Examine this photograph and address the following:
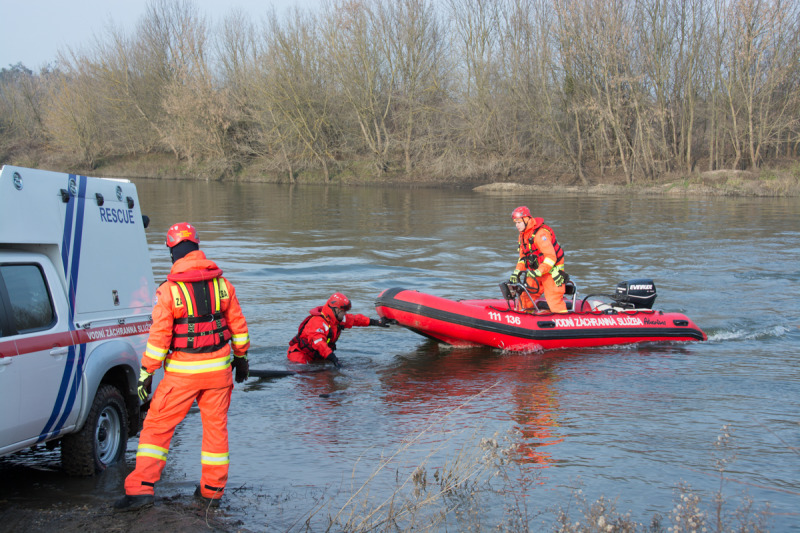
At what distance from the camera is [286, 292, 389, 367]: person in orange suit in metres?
7.80

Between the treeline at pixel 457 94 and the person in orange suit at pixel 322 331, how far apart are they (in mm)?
32704

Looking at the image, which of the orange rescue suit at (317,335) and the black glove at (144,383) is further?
the orange rescue suit at (317,335)

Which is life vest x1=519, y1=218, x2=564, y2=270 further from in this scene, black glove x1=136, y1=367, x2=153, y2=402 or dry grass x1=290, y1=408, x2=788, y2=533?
black glove x1=136, y1=367, x2=153, y2=402

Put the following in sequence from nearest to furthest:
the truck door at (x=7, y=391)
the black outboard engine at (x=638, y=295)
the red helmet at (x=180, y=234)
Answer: the truck door at (x=7, y=391) < the red helmet at (x=180, y=234) < the black outboard engine at (x=638, y=295)

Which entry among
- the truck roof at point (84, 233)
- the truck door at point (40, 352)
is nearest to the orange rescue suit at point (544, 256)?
the truck roof at point (84, 233)

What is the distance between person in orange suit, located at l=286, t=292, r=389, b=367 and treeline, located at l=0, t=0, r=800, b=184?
32704 mm

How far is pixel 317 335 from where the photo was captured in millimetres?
7820

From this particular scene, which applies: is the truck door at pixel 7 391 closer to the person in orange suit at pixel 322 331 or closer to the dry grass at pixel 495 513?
the dry grass at pixel 495 513

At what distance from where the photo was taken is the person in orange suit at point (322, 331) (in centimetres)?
780

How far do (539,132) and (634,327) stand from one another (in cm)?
3327

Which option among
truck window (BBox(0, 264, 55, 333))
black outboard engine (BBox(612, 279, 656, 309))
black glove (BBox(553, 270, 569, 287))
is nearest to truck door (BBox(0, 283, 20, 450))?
truck window (BBox(0, 264, 55, 333))

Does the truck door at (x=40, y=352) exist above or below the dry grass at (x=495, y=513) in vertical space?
above

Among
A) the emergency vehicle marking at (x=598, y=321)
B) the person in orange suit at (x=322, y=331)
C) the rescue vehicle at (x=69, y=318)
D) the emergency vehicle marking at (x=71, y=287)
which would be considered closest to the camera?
the rescue vehicle at (x=69, y=318)

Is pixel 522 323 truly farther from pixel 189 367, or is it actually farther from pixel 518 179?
pixel 518 179
